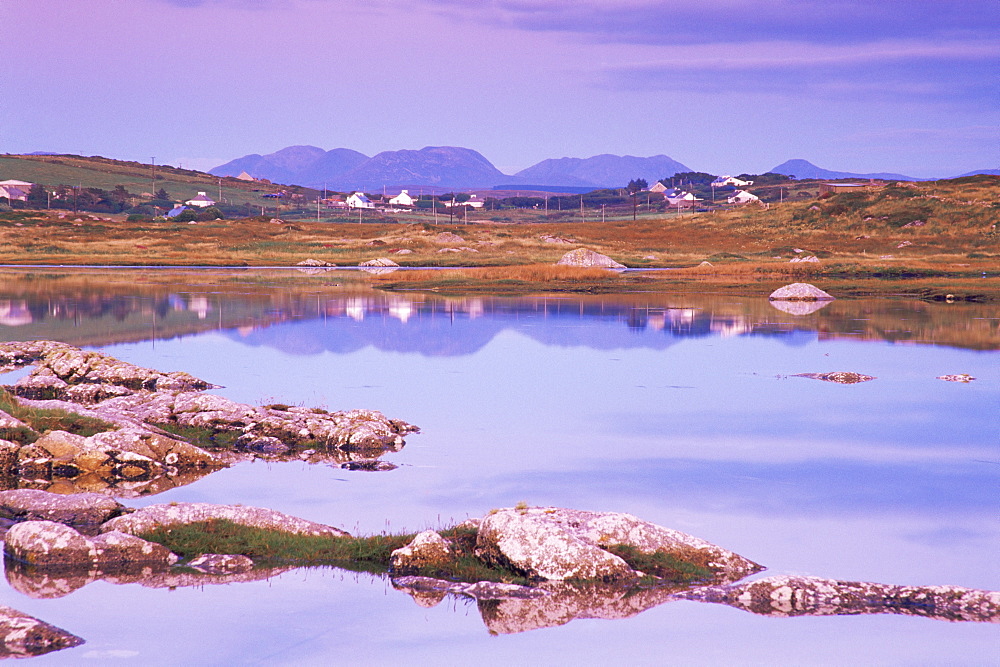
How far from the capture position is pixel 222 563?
11227mm

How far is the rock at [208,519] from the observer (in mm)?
12008

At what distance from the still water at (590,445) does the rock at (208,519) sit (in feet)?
3.69

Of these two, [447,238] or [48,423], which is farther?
[447,238]

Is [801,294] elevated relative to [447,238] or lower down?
lower down

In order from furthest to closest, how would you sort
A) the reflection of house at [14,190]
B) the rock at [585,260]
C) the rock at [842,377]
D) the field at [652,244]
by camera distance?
the reflection of house at [14,190] → the rock at [585,260] → the field at [652,244] → the rock at [842,377]

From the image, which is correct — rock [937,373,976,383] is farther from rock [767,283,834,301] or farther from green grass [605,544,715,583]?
rock [767,283,834,301]

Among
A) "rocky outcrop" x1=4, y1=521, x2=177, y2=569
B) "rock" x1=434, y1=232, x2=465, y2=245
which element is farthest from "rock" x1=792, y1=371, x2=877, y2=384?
"rock" x1=434, y1=232, x2=465, y2=245

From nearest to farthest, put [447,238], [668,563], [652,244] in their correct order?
1. [668,563]
2. [447,238]
3. [652,244]

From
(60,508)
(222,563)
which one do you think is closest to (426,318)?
(60,508)

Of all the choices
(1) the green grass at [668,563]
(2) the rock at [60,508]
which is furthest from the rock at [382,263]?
(1) the green grass at [668,563]

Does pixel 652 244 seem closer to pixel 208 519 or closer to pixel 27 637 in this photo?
pixel 208 519

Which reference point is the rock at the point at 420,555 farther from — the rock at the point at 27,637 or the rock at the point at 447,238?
the rock at the point at 447,238

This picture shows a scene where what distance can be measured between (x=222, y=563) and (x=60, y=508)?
2.97 metres

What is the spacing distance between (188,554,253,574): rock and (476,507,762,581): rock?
2654 millimetres
